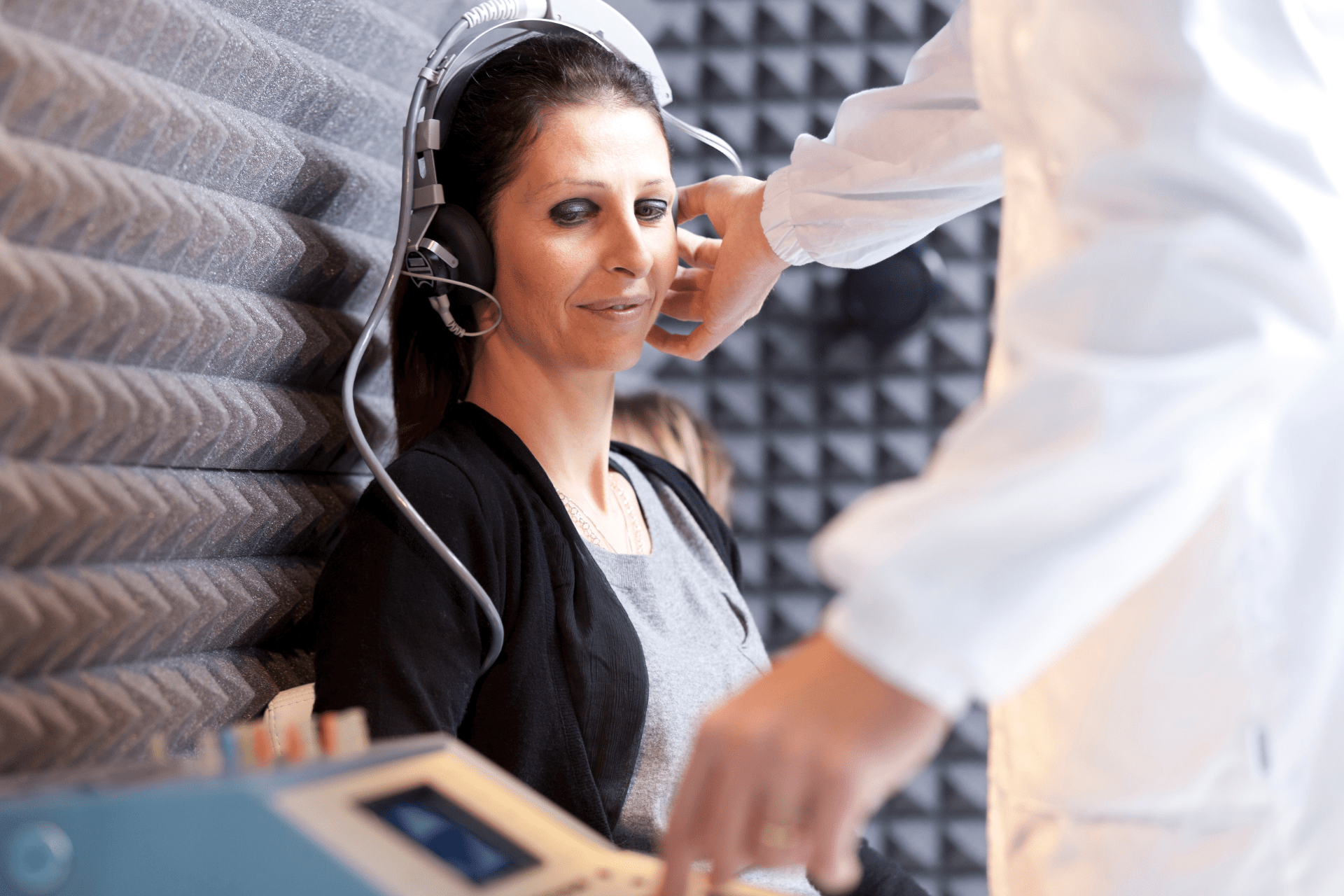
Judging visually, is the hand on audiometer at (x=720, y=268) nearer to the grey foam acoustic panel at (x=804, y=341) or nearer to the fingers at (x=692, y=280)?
the fingers at (x=692, y=280)

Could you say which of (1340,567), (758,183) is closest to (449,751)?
(1340,567)

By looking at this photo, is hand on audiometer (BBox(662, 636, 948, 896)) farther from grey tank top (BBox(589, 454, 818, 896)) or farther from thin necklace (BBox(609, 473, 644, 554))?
thin necklace (BBox(609, 473, 644, 554))

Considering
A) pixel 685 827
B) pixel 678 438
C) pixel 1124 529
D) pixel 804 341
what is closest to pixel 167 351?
pixel 685 827

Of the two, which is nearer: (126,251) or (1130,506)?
(1130,506)

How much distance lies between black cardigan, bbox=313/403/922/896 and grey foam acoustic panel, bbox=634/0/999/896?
1.11m

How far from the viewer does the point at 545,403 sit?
43.9 inches

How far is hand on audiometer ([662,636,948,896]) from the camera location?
1.33 feet

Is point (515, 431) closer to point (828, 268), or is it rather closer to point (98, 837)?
point (98, 837)

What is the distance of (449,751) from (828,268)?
5.44ft

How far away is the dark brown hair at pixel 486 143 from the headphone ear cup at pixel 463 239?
0.20ft

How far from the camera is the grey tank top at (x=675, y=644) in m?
0.94

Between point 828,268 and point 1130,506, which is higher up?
point 828,268

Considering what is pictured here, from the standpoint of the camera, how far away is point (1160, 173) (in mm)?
438

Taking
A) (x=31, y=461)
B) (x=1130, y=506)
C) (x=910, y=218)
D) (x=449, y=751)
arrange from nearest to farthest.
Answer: (x=1130, y=506)
(x=449, y=751)
(x=31, y=461)
(x=910, y=218)
